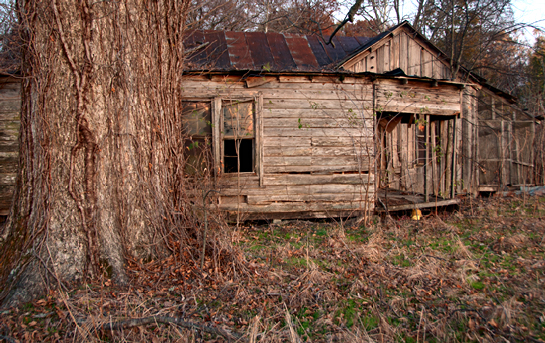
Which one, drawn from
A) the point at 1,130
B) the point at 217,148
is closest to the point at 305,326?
the point at 217,148

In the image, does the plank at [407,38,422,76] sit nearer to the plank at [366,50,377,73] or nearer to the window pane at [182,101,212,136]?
the plank at [366,50,377,73]

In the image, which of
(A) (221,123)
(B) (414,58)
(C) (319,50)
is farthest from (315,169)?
(B) (414,58)

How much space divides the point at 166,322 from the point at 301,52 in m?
7.51

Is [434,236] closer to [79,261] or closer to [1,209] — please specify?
[79,261]

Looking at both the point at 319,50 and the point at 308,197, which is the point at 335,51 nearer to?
the point at 319,50

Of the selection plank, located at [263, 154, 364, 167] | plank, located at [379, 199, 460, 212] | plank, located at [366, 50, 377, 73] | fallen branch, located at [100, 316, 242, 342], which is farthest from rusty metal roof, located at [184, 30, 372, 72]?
fallen branch, located at [100, 316, 242, 342]

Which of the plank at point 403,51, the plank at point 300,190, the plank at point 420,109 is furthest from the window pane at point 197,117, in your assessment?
the plank at point 403,51

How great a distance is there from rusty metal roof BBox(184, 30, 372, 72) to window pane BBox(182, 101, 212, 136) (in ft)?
3.16

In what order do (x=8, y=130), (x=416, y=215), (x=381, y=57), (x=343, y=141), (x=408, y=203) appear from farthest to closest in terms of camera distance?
(x=381, y=57) → (x=416, y=215) → (x=408, y=203) → (x=343, y=141) → (x=8, y=130)

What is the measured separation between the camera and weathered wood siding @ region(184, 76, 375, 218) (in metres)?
7.00

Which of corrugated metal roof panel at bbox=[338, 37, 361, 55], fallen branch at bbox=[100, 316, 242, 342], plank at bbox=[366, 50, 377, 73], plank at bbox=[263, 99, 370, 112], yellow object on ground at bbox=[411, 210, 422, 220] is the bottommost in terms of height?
yellow object on ground at bbox=[411, 210, 422, 220]

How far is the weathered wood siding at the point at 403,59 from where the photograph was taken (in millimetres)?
9070

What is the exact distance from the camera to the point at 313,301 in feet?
10.8

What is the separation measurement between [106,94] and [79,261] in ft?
5.42
